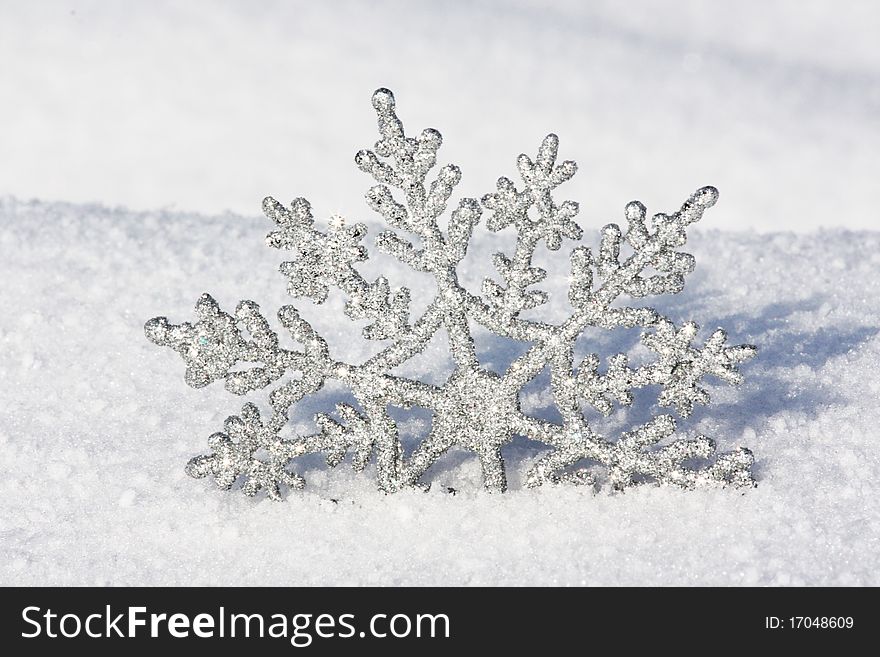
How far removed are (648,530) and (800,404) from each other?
58 centimetres

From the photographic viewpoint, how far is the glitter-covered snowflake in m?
2.24

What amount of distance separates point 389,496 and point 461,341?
12.9 inches

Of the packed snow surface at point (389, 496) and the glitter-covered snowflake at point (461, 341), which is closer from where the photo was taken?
the packed snow surface at point (389, 496)

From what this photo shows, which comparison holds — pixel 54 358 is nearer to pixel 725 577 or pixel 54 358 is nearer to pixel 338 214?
pixel 338 214

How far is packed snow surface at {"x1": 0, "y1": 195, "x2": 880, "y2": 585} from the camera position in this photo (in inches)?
83.7

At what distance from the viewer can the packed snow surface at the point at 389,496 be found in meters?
2.13

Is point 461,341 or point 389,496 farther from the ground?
point 461,341

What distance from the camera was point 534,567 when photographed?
211cm

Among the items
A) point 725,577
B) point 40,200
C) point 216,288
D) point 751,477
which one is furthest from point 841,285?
point 40,200

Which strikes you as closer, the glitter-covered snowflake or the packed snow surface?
the packed snow surface

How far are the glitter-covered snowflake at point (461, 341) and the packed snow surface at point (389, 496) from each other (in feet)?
0.26

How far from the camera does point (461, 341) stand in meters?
2.31

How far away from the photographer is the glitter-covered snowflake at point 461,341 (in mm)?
2244

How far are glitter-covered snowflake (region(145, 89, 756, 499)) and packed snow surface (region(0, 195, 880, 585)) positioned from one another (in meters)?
0.08
